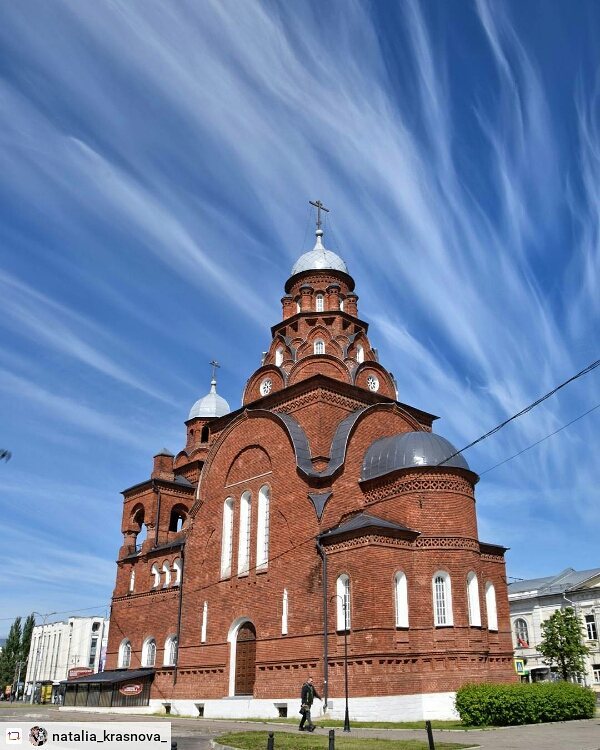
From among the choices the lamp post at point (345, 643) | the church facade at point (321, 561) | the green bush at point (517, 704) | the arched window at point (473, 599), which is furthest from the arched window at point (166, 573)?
the green bush at point (517, 704)

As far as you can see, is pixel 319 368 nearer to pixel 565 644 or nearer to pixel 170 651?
pixel 170 651

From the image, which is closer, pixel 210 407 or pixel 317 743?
pixel 317 743

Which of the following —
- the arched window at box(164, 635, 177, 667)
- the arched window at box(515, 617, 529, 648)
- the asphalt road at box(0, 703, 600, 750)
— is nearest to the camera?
the asphalt road at box(0, 703, 600, 750)

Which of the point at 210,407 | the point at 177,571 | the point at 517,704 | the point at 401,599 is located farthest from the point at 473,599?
the point at 210,407

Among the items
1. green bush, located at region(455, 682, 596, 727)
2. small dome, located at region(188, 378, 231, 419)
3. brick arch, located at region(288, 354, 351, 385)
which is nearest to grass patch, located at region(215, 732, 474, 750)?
green bush, located at region(455, 682, 596, 727)

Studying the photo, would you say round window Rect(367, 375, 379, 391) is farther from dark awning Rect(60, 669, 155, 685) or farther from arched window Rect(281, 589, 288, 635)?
dark awning Rect(60, 669, 155, 685)

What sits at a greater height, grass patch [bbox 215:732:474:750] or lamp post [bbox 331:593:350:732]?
lamp post [bbox 331:593:350:732]

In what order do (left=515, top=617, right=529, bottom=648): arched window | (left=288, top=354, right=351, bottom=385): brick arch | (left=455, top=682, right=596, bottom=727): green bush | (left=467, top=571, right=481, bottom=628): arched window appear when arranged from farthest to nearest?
(left=515, top=617, right=529, bottom=648): arched window < (left=288, top=354, right=351, bottom=385): brick arch < (left=467, top=571, right=481, bottom=628): arched window < (left=455, top=682, right=596, bottom=727): green bush

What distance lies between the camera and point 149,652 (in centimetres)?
3366

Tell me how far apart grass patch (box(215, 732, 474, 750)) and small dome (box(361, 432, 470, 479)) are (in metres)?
10.9

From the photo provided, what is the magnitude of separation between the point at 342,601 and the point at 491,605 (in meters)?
5.73

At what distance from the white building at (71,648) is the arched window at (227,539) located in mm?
55361

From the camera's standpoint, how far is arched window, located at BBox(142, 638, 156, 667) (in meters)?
33.4

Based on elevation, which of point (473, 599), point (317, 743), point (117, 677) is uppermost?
point (473, 599)
